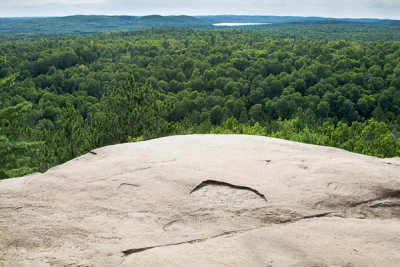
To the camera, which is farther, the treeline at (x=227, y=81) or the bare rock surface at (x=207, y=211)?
the treeline at (x=227, y=81)

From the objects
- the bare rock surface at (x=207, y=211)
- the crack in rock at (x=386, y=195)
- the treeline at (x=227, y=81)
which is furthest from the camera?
A: the treeline at (x=227, y=81)

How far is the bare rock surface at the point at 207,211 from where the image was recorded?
17.0 ft

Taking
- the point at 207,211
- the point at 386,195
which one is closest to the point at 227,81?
the point at 386,195

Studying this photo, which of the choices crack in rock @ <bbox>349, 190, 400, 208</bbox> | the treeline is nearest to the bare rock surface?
crack in rock @ <bbox>349, 190, 400, 208</bbox>

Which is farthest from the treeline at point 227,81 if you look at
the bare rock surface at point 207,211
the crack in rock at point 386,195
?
the crack in rock at point 386,195

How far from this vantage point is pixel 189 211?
6.50 metres

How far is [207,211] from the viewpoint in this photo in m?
6.51

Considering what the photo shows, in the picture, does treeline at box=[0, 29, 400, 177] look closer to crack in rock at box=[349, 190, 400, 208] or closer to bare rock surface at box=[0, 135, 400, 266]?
bare rock surface at box=[0, 135, 400, 266]

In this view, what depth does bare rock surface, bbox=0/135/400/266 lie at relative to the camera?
17.0ft

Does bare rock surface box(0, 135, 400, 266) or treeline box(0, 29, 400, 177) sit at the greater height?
bare rock surface box(0, 135, 400, 266)

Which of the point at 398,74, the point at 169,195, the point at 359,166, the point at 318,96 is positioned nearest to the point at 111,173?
the point at 169,195

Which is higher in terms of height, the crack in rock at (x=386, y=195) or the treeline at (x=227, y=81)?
the crack in rock at (x=386, y=195)

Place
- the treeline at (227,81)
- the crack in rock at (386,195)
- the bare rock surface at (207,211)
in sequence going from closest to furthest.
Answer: the bare rock surface at (207,211) → the crack in rock at (386,195) → the treeline at (227,81)

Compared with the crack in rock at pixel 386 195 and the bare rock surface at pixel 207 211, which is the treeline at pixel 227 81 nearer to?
the bare rock surface at pixel 207 211
